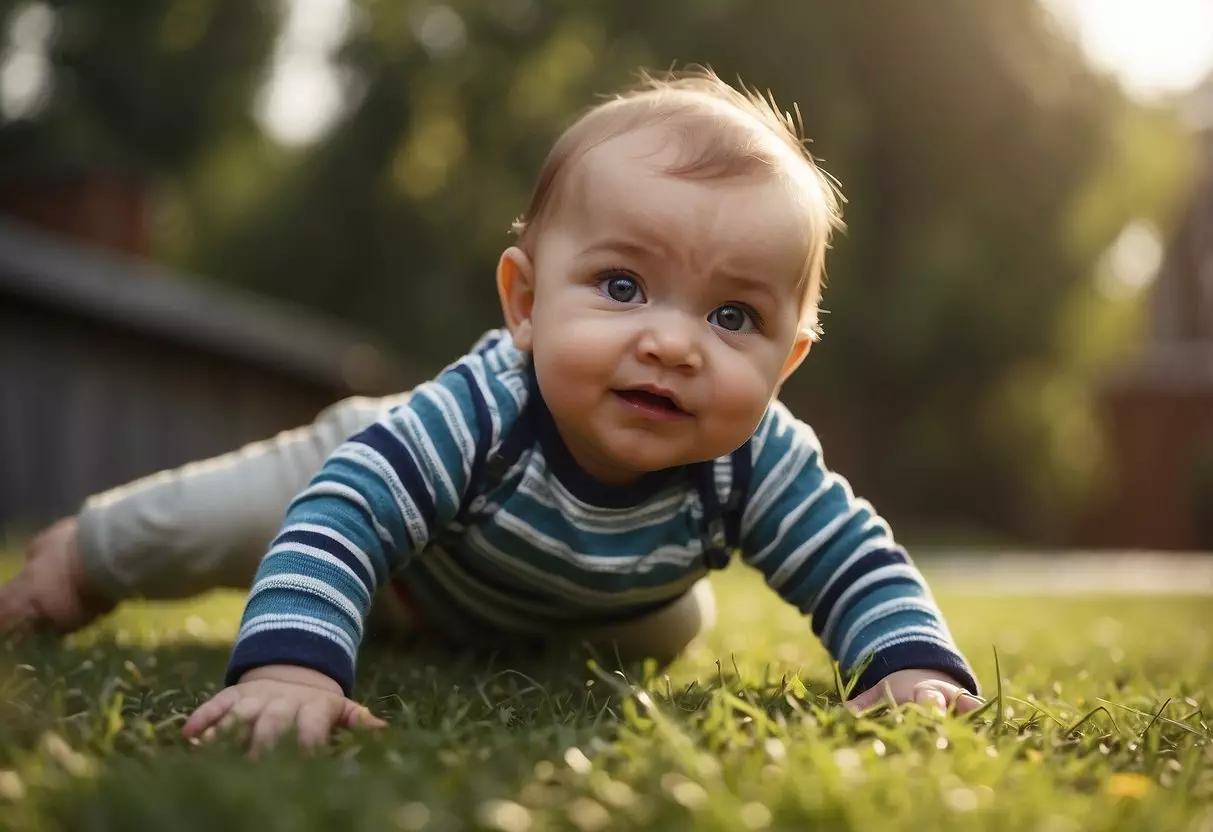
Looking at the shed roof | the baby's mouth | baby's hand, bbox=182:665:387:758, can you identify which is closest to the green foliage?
the shed roof

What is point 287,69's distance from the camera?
60.1 ft

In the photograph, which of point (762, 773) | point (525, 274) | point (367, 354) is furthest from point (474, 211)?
point (762, 773)

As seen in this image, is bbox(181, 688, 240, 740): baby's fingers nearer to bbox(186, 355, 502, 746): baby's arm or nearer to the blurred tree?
bbox(186, 355, 502, 746): baby's arm

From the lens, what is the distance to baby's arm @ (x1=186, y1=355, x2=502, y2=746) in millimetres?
1556

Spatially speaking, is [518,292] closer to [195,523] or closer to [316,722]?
[316,722]

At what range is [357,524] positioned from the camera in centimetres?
184

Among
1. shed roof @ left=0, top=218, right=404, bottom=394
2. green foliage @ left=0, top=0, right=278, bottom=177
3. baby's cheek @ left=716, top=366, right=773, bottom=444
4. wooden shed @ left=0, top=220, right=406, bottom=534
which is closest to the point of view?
baby's cheek @ left=716, top=366, right=773, bottom=444

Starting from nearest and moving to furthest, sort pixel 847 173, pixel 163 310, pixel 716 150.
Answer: pixel 716 150
pixel 163 310
pixel 847 173

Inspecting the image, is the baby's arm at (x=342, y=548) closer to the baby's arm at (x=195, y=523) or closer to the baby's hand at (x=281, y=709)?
the baby's hand at (x=281, y=709)

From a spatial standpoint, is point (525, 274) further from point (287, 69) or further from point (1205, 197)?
point (1205, 197)

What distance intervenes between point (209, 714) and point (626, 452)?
2.40 feet

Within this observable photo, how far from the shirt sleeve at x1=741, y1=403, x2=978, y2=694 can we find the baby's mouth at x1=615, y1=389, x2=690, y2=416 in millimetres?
361

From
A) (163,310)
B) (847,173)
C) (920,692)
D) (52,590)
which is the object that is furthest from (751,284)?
(847,173)

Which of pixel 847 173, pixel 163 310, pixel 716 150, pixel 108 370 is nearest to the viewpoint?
pixel 716 150
